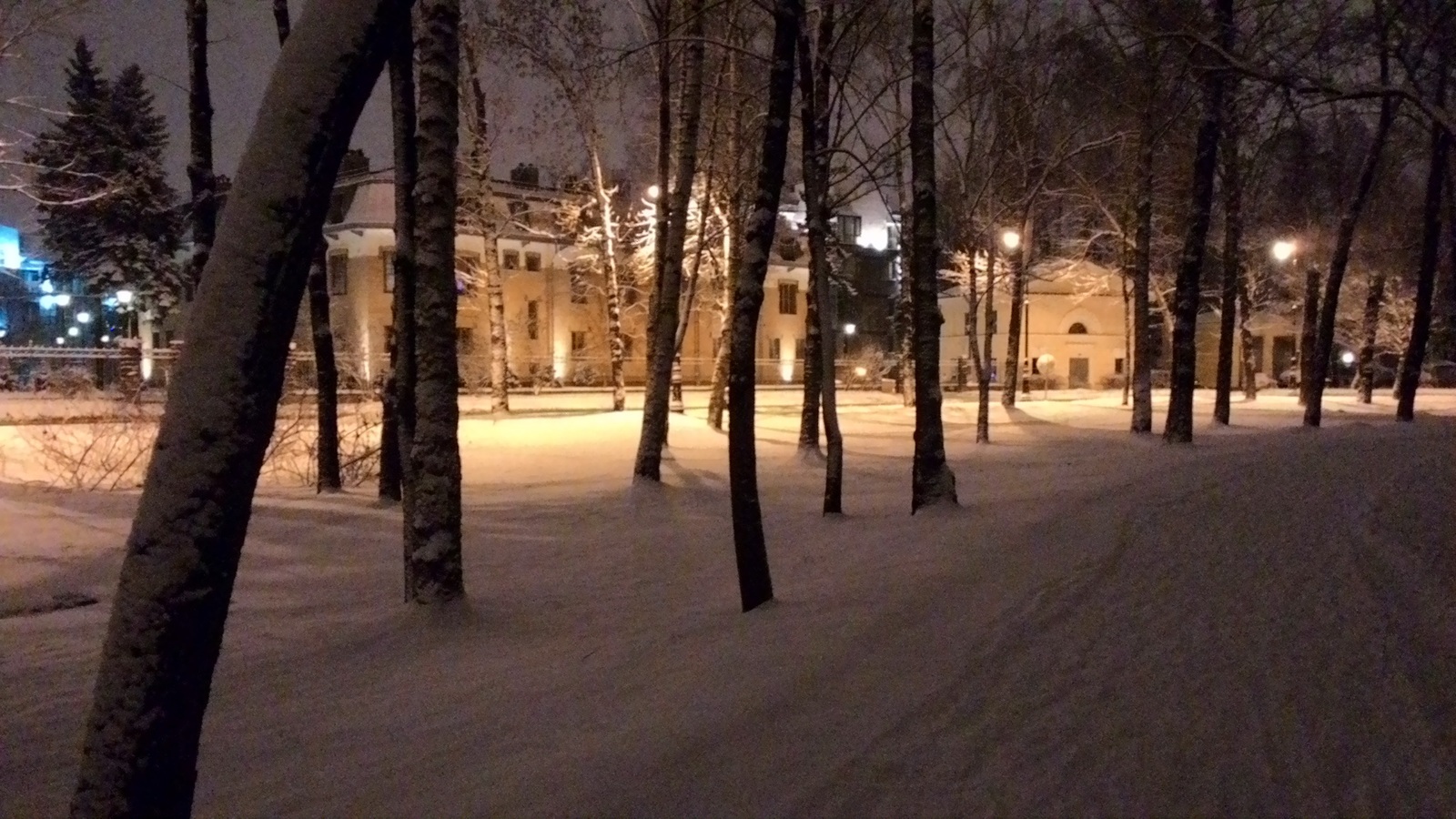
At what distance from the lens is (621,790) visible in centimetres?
422

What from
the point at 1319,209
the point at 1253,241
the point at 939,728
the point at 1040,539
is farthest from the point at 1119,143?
the point at 939,728

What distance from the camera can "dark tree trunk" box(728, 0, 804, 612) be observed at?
7.28 meters

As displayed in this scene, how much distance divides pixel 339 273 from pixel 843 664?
147 feet

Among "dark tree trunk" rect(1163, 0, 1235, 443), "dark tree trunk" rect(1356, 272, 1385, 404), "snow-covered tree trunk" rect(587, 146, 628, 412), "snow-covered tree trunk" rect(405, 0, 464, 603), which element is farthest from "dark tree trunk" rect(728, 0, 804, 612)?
"dark tree trunk" rect(1356, 272, 1385, 404)

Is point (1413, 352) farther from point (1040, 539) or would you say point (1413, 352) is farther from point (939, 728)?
point (939, 728)

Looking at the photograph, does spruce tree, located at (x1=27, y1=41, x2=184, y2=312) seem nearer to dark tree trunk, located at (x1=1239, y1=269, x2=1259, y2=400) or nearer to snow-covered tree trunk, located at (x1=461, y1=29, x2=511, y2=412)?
snow-covered tree trunk, located at (x1=461, y1=29, x2=511, y2=412)

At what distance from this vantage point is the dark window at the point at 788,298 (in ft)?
195

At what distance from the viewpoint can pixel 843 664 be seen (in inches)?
221

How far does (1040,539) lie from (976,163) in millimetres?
19927

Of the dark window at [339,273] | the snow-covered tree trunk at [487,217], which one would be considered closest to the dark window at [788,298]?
the dark window at [339,273]

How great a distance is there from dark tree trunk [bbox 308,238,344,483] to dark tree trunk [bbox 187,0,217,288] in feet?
4.74

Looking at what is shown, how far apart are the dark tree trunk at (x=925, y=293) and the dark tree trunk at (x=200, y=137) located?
879 cm

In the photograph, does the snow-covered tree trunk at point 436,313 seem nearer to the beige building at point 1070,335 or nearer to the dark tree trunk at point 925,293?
the dark tree trunk at point 925,293

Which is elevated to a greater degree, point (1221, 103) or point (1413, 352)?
point (1221, 103)
